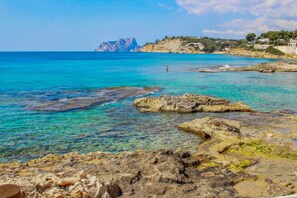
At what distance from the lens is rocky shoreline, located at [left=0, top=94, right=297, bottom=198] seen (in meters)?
11.3

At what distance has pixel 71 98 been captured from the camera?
37469 millimetres

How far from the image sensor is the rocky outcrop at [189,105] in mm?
30156

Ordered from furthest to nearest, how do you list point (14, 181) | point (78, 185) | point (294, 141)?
1. point (294, 141)
2. point (14, 181)
3. point (78, 185)

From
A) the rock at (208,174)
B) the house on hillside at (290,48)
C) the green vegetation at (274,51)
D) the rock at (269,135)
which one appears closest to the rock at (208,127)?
the rock at (269,135)

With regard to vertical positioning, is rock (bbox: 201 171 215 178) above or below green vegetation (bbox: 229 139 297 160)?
above

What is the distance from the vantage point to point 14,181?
12086mm

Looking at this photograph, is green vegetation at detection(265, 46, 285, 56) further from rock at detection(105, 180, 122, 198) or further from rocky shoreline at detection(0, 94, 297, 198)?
rock at detection(105, 180, 122, 198)

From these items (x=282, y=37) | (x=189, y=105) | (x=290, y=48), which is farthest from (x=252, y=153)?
(x=282, y=37)

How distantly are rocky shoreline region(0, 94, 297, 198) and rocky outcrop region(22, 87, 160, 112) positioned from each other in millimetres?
15044

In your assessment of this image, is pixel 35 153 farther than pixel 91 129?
No

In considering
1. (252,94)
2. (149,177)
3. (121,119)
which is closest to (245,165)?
(149,177)

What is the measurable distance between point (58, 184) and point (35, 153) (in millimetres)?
8552

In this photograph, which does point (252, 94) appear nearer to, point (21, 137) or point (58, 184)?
point (21, 137)

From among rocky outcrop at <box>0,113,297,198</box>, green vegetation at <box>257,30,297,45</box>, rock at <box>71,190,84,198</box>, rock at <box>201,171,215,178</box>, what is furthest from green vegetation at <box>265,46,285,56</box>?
rock at <box>71,190,84,198</box>
